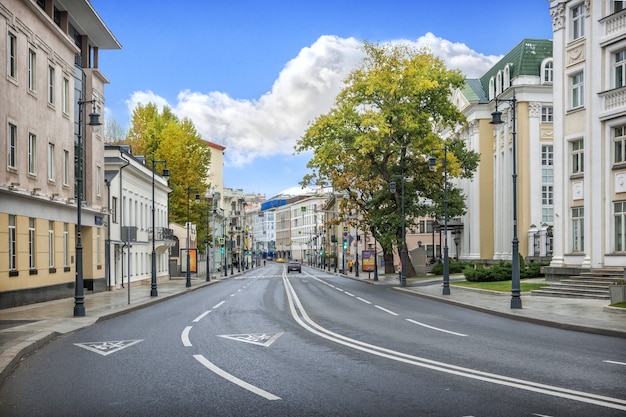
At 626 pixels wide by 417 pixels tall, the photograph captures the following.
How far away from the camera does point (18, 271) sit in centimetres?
2952

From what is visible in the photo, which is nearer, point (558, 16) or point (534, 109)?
point (558, 16)

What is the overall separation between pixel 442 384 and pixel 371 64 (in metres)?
45.1

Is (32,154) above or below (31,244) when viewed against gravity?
above

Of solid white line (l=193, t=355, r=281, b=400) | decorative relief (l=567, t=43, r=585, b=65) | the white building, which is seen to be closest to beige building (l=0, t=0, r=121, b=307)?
the white building

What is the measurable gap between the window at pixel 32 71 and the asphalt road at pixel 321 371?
50.9ft

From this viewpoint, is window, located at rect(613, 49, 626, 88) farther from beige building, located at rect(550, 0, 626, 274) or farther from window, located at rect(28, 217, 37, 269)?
window, located at rect(28, 217, 37, 269)

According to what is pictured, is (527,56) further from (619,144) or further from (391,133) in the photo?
(619,144)

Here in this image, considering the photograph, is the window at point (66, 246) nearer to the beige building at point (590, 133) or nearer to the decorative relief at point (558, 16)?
the beige building at point (590, 133)

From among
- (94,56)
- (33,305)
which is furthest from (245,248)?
(33,305)

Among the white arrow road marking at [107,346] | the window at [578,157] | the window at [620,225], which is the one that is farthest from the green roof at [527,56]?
the white arrow road marking at [107,346]

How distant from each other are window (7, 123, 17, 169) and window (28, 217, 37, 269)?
293 centimetres

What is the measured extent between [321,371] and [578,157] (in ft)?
90.8

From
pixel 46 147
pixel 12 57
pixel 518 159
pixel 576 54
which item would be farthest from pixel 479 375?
pixel 518 159

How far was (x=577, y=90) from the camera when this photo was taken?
1410 inches
